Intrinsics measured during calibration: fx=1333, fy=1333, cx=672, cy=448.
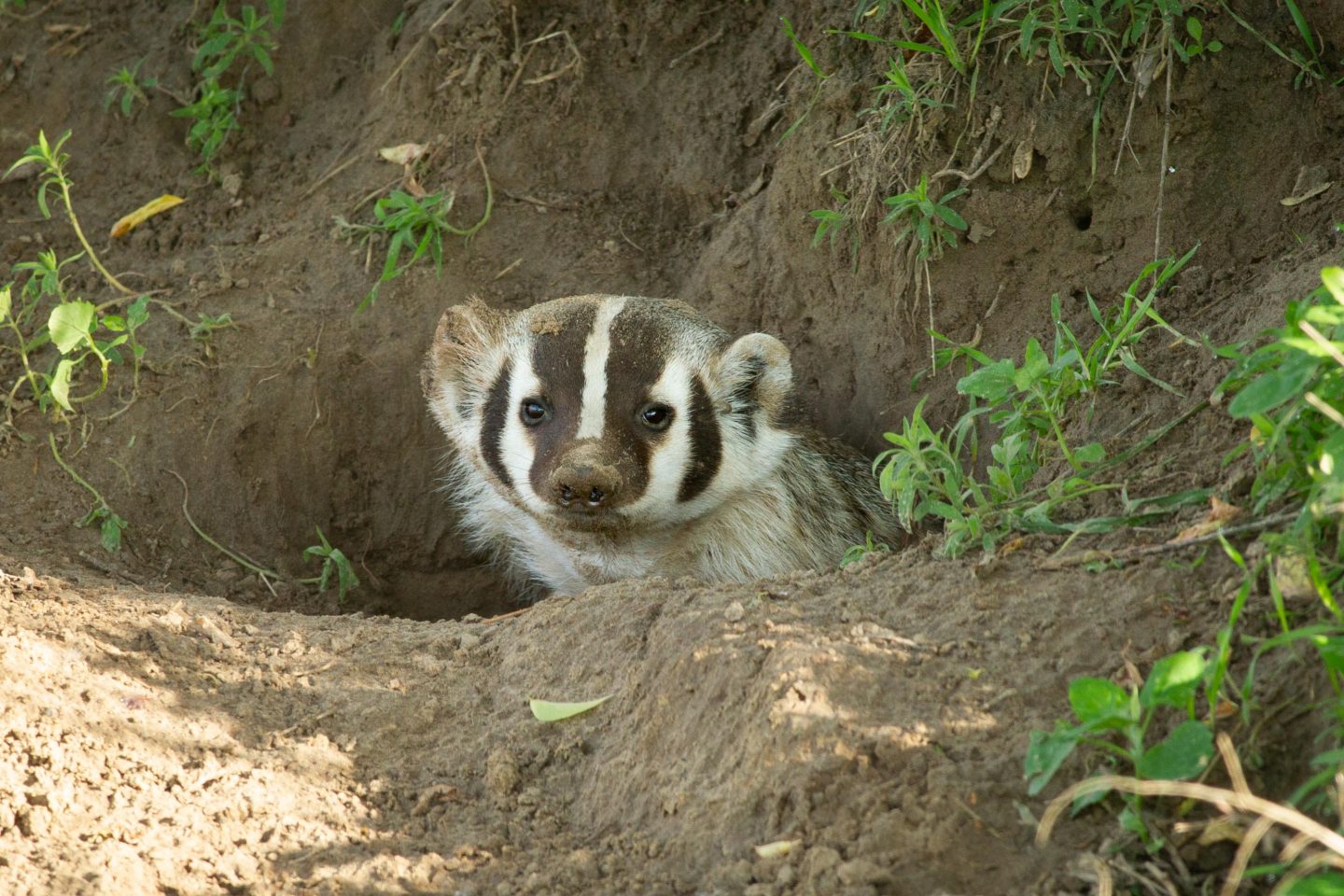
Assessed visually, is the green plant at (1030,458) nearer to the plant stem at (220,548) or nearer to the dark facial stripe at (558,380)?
the dark facial stripe at (558,380)

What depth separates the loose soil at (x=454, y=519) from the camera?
215 cm

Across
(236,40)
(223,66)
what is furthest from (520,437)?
(236,40)

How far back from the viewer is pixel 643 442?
3770 millimetres

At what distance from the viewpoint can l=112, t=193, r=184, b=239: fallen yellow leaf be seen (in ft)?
15.6

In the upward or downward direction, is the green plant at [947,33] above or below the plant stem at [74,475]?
Result: above

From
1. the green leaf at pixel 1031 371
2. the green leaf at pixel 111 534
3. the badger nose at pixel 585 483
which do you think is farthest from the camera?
the green leaf at pixel 111 534

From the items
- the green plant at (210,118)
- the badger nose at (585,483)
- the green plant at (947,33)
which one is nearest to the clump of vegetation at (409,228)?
the green plant at (210,118)

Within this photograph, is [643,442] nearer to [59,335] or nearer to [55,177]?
[59,335]

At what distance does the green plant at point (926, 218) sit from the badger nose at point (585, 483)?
1.07 metres

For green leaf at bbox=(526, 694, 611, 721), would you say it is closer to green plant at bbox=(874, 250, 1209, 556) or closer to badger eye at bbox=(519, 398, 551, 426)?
green plant at bbox=(874, 250, 1209, 556)

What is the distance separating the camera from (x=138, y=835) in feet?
7.30

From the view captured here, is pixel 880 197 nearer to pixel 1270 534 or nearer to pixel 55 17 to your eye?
pixel 1270 534

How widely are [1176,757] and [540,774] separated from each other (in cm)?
117

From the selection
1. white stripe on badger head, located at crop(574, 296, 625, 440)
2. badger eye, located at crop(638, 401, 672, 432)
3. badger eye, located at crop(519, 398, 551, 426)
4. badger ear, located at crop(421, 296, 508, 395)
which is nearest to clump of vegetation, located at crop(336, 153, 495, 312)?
badger ear, located at crop(421, 296, 508, 395)
